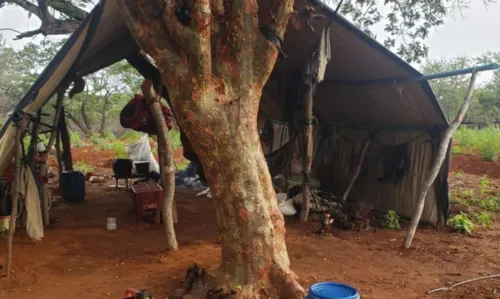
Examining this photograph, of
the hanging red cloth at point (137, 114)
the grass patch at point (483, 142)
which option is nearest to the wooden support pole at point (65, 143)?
the hanging red cloth at point (137, 114)

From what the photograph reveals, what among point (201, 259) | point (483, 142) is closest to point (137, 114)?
point (201, 259)

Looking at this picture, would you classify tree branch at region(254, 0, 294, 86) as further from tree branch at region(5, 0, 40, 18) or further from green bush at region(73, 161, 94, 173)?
green bush at region(73, 161, 94, 173)

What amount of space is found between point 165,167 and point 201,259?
1.17 meters

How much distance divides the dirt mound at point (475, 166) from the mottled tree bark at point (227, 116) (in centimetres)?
1095

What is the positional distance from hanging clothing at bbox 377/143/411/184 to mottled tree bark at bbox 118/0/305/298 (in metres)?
4.03

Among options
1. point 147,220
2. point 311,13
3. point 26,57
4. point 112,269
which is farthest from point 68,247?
point 26,57

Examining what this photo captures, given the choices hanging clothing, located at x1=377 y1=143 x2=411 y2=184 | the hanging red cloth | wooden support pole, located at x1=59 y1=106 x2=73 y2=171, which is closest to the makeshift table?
the hanging red cloth

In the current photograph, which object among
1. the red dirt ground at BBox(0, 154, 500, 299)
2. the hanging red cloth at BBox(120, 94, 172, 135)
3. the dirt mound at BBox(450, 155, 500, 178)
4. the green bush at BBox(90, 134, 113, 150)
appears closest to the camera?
the red dirt ground at BBox(0, 154, 500, 299)

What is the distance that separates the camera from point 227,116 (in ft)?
10.7

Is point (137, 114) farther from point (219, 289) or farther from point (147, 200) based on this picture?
point (219, 289)

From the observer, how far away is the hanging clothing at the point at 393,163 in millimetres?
6660

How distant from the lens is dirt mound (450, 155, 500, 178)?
12.1 meters

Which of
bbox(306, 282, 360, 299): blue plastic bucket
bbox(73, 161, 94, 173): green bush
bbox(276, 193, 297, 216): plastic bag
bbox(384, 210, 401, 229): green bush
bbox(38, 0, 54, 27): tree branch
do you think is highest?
bbox(38, 0, 54, 27): tree branch

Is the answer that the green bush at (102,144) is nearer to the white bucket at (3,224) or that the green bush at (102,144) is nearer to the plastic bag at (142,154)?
the plastic bag at (142,154)
